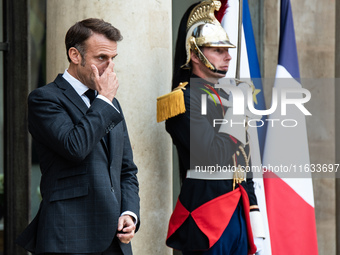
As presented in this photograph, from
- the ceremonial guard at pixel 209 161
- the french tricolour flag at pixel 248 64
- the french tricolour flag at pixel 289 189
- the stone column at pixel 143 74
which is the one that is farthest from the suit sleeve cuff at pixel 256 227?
the french tricolour flag at pixel 289 189

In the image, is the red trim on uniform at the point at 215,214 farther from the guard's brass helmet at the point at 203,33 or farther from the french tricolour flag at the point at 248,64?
the french tricolour flag at the point at 248,64

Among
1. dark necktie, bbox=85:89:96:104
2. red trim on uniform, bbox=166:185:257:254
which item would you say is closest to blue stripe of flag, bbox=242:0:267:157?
red trim on uniform, bbox=166:185:257:254

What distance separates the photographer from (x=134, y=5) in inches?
169

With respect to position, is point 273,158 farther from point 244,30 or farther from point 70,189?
point 70,189

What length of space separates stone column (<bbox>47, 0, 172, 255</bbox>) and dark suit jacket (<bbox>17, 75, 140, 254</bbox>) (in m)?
1.30

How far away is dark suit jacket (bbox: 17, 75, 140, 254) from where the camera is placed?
9.25 ft

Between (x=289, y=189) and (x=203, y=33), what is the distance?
1.57 meters

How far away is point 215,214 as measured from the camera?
3.95 meters

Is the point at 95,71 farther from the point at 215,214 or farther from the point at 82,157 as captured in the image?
the point at 215,214

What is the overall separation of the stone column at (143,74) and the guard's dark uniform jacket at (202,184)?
0.94ft

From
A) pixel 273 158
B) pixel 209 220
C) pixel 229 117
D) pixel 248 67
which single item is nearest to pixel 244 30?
pixel 248 67

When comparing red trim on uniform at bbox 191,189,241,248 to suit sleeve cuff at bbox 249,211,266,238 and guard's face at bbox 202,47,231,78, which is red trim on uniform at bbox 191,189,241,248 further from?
guard's face at bbox 202,47,231,78

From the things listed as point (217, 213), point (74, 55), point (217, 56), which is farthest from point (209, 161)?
point (74, 55)

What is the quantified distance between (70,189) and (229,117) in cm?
137
